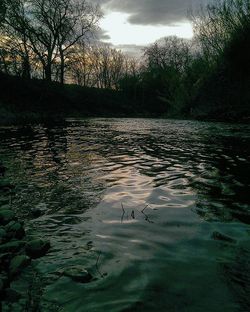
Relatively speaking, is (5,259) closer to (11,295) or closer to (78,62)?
(11,295)

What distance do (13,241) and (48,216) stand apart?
1185 mm

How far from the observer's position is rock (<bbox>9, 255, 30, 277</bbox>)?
3246 mm

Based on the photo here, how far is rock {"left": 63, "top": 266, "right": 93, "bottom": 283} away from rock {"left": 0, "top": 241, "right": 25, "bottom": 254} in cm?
70

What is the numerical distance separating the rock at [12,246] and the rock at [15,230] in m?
0.32

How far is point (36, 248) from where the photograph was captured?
374 cm

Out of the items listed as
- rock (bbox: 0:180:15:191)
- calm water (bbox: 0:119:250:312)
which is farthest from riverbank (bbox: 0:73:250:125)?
rock (bbox: 0:180:15:191)

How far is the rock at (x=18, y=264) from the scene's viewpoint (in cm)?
325

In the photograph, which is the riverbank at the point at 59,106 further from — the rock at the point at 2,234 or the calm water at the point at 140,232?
the rock at the point at 2,234

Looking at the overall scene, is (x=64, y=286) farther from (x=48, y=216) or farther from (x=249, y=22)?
(x=249, y=22)

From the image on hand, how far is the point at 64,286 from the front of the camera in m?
3.08

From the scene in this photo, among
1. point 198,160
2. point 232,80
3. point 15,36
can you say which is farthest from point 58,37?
point 198,160

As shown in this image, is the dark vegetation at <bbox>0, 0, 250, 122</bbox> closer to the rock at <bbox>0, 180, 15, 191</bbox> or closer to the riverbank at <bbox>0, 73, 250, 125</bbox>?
the riverbank at <bbox>0, 73, 250, 125</bbox>

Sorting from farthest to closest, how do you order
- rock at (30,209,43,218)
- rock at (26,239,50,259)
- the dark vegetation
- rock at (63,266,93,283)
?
the dark vegetation → rock at (30,209,43,218) → rock at (26,239,50,259) → rock at (63,266,93,283)

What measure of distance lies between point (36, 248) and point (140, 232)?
1338 mm
